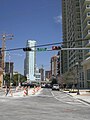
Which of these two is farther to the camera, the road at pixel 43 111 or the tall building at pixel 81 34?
the tall building at pixel 81 34

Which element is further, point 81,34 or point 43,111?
point 81,34

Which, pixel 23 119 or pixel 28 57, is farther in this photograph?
pixel 28 57

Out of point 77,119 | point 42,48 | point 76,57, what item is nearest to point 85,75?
point 76,57

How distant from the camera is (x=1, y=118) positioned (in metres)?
13.1

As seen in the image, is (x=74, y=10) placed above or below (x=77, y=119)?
above

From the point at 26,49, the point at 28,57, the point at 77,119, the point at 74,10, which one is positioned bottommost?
the point at 77,119

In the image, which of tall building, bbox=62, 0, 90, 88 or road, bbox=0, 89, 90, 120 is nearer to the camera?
road, bbox=0, 89, 90, 120

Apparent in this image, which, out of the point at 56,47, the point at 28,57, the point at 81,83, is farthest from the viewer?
the point at 28,57

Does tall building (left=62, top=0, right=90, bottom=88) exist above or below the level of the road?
above

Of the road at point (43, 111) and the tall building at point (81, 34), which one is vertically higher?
the tall building at point (81, 34)

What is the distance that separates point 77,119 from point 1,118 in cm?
363

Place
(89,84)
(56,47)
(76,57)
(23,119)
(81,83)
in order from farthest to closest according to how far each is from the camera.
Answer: (76,57) < (81,83) < (89,84) < (56,47) < (23,119)

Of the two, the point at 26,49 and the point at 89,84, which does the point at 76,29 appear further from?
the point at 26,49

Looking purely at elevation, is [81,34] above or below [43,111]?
above
